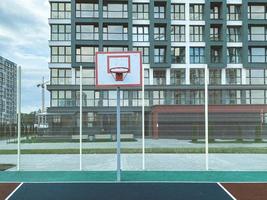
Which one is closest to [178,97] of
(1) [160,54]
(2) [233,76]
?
(1) [160,54]

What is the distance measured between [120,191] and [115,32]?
4032 cm

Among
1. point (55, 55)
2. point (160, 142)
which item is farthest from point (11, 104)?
point (55, 55)

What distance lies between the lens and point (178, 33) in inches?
1950

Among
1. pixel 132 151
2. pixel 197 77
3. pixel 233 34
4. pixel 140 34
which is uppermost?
pixel 233 34

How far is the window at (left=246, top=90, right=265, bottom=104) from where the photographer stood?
1847 inches

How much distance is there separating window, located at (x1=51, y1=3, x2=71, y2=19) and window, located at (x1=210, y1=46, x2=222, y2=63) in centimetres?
→ 1774

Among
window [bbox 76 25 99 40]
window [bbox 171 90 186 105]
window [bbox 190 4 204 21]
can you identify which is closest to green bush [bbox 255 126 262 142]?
window [bbox 171 90 186 105]

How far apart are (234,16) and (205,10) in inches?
151

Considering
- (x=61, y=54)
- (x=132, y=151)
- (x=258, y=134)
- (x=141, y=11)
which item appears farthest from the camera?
(x=141, y=11)

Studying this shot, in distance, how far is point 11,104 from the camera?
582 inches

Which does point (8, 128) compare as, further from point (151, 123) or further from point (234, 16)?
point (234, 16)

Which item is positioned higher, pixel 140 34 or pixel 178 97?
pixel 140 34

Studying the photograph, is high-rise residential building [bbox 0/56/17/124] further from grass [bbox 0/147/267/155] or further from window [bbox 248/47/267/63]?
window [bbox 248/47/267/63]

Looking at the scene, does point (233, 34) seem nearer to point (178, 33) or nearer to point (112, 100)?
point (178, 33)
